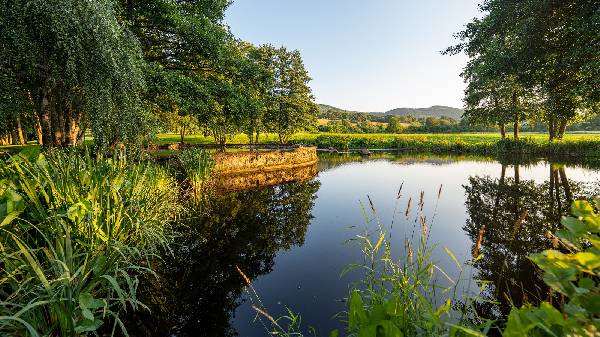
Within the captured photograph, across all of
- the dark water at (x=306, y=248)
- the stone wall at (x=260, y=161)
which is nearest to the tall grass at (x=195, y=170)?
the dark water at (x=306, y=248)

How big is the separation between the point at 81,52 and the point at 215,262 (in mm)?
6189

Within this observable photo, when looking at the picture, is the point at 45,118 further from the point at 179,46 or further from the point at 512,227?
the point at 512,227

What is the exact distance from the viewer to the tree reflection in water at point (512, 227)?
181 inches

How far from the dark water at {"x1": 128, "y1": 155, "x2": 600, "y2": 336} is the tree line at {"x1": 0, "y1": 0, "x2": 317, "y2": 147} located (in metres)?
4.23

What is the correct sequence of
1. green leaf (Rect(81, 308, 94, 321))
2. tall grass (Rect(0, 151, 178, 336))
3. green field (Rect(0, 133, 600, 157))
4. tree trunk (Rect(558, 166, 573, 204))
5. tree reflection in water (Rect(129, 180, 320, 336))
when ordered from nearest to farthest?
green leaf (Rect(81, 308, 94, 321)), tall grass (Rect(0, 151, 178, 336)), tree reflection in water (Rect(129, 180, 320, 336)), tree trunk (Rect(558, 166, 573, 204)), green field (Rect(0, 133, 600, 157))

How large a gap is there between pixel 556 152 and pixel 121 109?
38345mm

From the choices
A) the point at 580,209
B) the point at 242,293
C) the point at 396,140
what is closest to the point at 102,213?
the point at 242,293

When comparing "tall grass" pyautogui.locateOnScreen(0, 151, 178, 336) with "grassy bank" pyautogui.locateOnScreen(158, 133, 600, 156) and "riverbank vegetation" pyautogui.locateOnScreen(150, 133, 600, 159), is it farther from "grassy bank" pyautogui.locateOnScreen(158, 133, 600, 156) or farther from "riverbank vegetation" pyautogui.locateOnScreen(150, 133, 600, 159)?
"grassy bank" pyautogui.locateOnScreen(158, 133, 600, 156)

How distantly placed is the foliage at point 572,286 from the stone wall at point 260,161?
15.6m

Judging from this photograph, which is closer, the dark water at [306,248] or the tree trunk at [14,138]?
the dark water at [306,248]

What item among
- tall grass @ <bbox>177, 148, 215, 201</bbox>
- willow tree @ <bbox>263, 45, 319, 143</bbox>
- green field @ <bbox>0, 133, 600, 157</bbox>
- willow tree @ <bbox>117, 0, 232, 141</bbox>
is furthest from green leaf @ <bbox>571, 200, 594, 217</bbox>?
willow tree @ <bbox>263, 45, 319, 143</bbox>

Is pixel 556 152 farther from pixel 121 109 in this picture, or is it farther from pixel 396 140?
pixel 121 109

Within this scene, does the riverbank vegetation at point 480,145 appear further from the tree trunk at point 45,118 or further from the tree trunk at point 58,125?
the tree trunk at point 45,118

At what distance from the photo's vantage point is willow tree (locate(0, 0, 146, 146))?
6914mm
